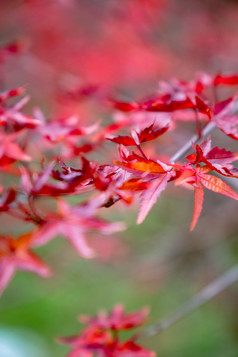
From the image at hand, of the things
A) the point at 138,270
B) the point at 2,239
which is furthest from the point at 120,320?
the point at 138,270

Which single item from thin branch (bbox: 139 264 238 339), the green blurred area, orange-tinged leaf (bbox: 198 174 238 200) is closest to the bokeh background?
the green blurred area

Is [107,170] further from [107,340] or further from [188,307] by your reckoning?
[188,307]

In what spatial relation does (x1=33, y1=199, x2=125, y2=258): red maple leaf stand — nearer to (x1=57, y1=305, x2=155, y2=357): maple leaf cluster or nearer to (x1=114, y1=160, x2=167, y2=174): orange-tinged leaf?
(x1=57, y1=305, x2=155, y2=357): maple leaf cluster

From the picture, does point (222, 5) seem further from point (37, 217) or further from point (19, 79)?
point (37, 217)

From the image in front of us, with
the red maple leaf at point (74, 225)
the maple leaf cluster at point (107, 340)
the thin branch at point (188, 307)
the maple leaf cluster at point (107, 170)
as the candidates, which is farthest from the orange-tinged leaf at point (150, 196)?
the thin branch at point (188, 307)

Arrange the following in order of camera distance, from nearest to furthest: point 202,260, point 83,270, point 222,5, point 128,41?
1. point 222,5
2. point 128,41
3. point 202,260
4. point 83,270

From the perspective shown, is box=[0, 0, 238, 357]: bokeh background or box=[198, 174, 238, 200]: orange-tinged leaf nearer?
box=[198, 174, 238, 200]: orange-tinged leaf
